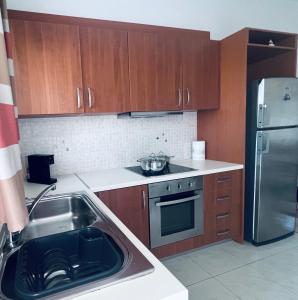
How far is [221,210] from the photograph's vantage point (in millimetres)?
2396

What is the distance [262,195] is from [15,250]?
6.89 ft

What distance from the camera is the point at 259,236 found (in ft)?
7.69

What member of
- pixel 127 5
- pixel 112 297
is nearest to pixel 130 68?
pixel 127 5

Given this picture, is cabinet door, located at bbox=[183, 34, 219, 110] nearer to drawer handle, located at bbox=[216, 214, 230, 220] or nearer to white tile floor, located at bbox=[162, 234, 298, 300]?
drawer handle, located at bbox=[216, 214, 230, 220]

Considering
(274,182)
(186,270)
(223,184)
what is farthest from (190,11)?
(186,270)

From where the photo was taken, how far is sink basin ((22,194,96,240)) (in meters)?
1.38

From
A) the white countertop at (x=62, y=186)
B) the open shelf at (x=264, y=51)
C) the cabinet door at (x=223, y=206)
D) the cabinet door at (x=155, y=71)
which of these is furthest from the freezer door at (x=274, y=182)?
the white countertop at (x=62, y=186)

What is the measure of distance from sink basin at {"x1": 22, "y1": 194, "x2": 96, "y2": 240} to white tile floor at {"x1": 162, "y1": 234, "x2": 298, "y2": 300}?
3.41 feet

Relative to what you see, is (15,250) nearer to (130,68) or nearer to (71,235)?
(71,235)

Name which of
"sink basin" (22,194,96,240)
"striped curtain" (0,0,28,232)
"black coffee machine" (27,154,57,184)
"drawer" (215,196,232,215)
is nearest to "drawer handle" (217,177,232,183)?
"drawer" (215,196,232,215)

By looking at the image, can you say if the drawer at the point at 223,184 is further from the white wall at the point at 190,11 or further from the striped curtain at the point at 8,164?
the striped curtain at the point at 8,164

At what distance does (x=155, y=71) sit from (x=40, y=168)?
1.29 m

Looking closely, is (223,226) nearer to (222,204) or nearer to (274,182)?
(222,204)

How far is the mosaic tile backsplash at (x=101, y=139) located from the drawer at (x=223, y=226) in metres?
0.80
